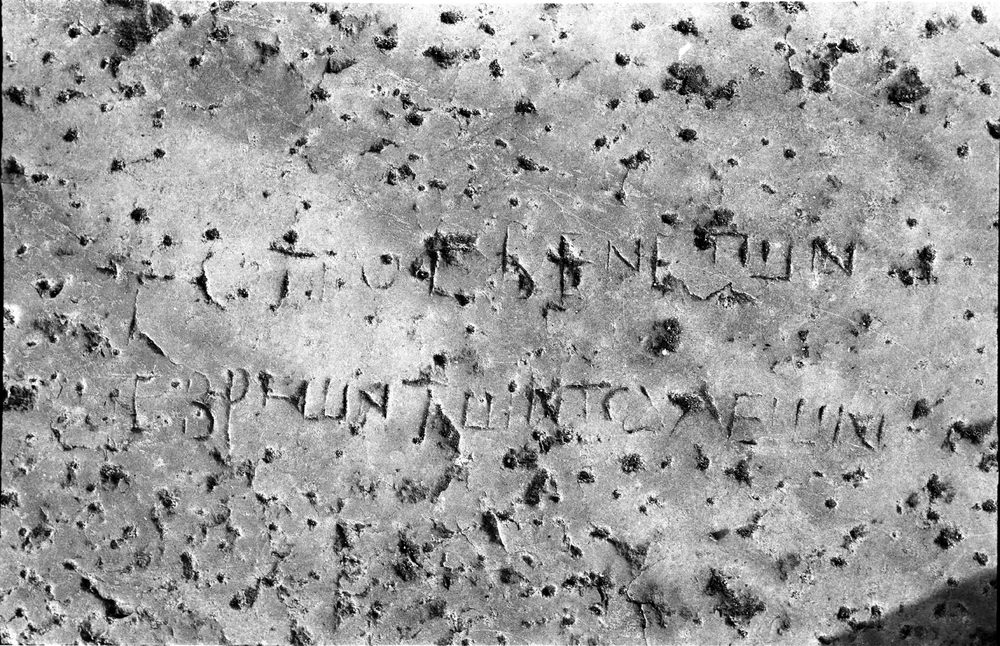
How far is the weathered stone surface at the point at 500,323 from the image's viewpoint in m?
7.01

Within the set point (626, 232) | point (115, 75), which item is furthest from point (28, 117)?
point (626, 232)

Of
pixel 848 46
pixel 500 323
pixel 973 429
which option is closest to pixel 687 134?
pixel 848 46

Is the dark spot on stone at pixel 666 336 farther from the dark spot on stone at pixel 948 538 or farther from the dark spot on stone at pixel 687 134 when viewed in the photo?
the dark spot on stone at pixel 948 538

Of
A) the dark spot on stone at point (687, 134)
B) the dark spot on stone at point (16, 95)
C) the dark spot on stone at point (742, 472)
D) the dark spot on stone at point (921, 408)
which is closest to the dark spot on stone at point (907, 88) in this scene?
the dark spot on stone at point (687, 134)

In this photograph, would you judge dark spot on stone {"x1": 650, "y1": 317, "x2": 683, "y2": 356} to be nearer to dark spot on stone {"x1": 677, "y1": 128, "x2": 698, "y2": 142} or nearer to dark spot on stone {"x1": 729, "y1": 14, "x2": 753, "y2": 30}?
dark spot on stone {"x1": 677, "y1": 128, "x2": 698, "y2": 142}

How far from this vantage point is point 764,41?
23.2ft

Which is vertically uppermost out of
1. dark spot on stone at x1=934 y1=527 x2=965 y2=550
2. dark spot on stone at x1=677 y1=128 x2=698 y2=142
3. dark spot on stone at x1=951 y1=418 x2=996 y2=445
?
dark spot on stone at x1=677 y1=128 x2=698 y2=142

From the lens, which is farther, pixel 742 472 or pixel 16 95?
pixel 742 472

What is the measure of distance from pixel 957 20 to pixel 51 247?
26.4ft

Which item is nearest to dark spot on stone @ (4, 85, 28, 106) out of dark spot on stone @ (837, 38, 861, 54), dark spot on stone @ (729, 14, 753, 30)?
dark spot on stone @ (729, 14, 753, 30)

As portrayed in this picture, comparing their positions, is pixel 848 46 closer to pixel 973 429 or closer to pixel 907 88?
pixel 907 88

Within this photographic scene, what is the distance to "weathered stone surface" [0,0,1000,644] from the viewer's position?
7.01 metres

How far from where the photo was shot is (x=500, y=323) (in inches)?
279

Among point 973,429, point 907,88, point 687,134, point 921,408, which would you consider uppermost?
point 907,88
